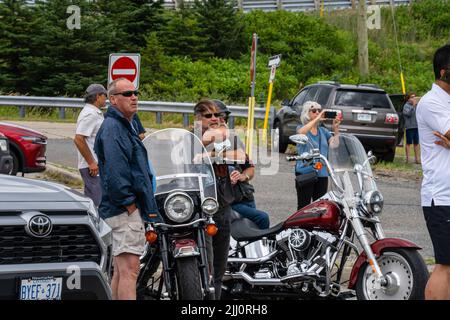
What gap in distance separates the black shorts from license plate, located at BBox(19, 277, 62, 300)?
260 cm

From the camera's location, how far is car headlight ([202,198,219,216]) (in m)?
7.18

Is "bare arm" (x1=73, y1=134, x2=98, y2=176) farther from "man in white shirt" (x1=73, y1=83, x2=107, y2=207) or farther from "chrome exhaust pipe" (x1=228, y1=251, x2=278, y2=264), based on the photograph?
"chrome exhaust pipe" (x1=228, y1=251, x2=278, y2=264)

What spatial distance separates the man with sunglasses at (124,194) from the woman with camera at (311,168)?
3.35 m

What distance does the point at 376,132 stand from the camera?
68.3 ft

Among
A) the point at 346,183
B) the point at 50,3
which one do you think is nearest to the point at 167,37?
the point at 50,3

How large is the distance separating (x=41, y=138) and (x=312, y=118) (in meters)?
6.40

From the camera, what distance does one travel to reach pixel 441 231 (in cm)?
665

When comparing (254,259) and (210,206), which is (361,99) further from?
(210,206)

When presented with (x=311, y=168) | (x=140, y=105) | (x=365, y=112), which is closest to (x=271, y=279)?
(x=311, y=168)

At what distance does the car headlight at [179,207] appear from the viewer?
7176 millimetres

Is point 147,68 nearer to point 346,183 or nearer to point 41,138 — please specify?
point 41,138

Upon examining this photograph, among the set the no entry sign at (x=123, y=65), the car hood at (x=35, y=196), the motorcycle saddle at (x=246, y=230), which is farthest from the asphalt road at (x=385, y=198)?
the car hood at (x=35, y=196)

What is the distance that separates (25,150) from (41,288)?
31.8 feet

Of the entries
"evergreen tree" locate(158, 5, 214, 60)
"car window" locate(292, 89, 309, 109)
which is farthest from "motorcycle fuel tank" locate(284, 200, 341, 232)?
"evergreen tree" locate(158, 5, 214, 60)
